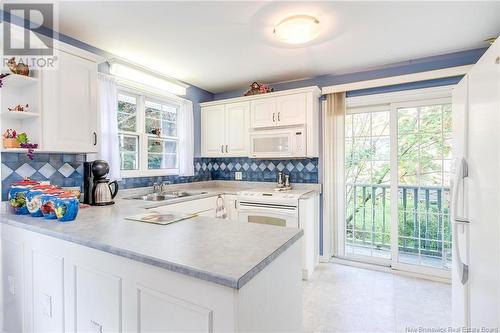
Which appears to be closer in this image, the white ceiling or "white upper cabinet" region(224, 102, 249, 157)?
the white ceiling

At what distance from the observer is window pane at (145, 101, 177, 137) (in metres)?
3.18

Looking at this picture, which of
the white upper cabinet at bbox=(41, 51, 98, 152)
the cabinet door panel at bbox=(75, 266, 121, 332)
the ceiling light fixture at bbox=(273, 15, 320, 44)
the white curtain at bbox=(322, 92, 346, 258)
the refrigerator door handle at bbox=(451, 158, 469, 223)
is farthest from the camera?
the white curtain at bbox=(322, 92, 346, 258)

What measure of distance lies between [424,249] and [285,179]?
184cm

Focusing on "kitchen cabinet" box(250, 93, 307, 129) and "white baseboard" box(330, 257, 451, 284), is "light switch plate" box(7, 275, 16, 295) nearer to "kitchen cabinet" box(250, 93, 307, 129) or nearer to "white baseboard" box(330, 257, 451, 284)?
"kitchen cabinet" box(250, 93, 307, 129)

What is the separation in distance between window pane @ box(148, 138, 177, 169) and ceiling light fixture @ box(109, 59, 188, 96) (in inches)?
26.5

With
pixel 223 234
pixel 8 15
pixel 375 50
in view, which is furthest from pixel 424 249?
pixel 8 15

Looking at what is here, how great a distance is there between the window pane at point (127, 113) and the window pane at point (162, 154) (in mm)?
285

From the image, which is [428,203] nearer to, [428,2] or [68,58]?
[428,2]

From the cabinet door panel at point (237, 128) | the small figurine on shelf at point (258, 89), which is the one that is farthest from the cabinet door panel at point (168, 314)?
the small figurine on shelf at point (258, 89)

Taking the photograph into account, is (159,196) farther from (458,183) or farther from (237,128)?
(458,183)

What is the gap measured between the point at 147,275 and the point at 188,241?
0.73 feet

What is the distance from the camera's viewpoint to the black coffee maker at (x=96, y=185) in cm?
219

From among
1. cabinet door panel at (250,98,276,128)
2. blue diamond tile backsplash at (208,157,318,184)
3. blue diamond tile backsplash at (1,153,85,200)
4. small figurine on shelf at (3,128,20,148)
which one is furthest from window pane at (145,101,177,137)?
small figurine on shelf at (3,128,20,148)

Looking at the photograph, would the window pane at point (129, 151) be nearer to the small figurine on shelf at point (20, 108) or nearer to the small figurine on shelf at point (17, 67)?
the small figurine on shelf at point (20, 108)
